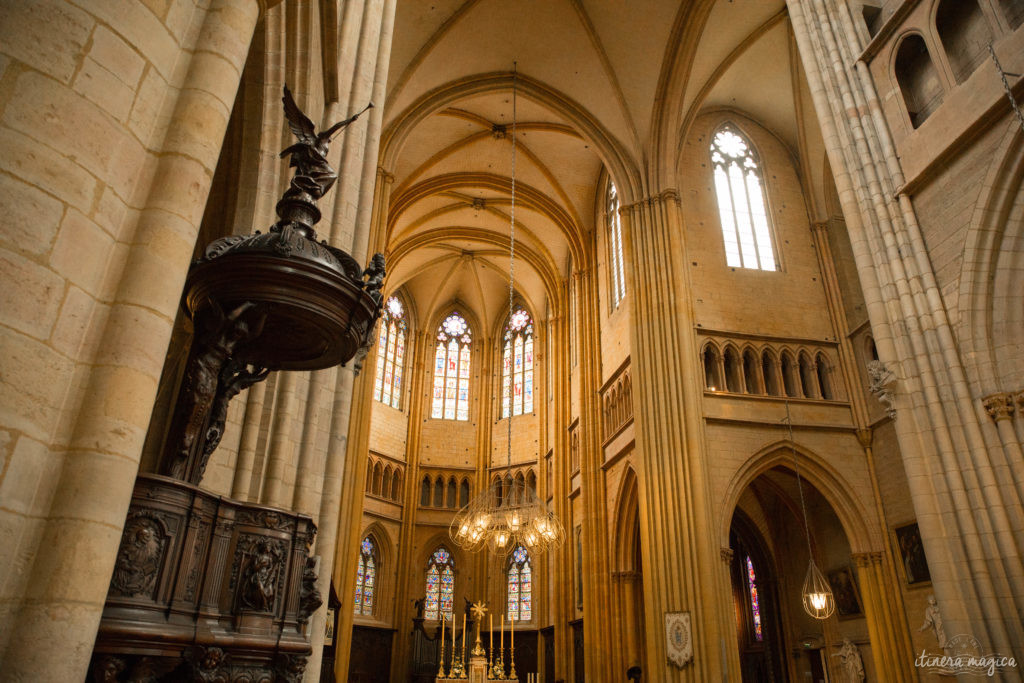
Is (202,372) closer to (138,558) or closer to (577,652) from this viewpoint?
(138,558)

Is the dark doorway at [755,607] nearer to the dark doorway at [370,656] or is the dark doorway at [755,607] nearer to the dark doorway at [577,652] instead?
the dark doorway at [577,652]

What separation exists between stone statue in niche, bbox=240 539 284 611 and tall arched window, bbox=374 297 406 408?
19.8 meters

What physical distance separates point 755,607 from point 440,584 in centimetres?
1021

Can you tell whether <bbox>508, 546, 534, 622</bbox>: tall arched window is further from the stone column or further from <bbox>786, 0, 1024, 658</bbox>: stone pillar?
the stone column

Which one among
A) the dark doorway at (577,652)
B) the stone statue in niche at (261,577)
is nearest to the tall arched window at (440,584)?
the dark doorway at (577,652)

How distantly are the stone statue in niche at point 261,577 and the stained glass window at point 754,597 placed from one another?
15705 millimetres

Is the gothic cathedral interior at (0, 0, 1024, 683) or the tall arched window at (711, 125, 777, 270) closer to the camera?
the gothic cathedral interior at (0, 0, 1024, 683)

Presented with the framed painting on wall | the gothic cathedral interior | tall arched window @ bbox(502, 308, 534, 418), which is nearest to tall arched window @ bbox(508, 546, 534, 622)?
the gothic cathedral interior

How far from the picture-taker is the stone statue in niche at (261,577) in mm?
4176

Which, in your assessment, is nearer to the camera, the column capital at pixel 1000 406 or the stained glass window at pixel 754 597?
the column capital at pixel 1000 406

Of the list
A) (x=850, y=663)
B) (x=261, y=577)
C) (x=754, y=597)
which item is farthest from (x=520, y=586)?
(x=261, y=577)

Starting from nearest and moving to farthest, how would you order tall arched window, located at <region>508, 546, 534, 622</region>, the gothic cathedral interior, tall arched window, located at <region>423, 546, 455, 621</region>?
1. the gothic cathedral interior
2. tall arched window, located at <region>508, 546, 534, 622</region>
3. tall arched window, located at <region>423, 546, 455, 621</region>

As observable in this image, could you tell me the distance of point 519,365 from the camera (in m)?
25.9

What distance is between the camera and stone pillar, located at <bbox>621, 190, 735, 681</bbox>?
37.7 ft
